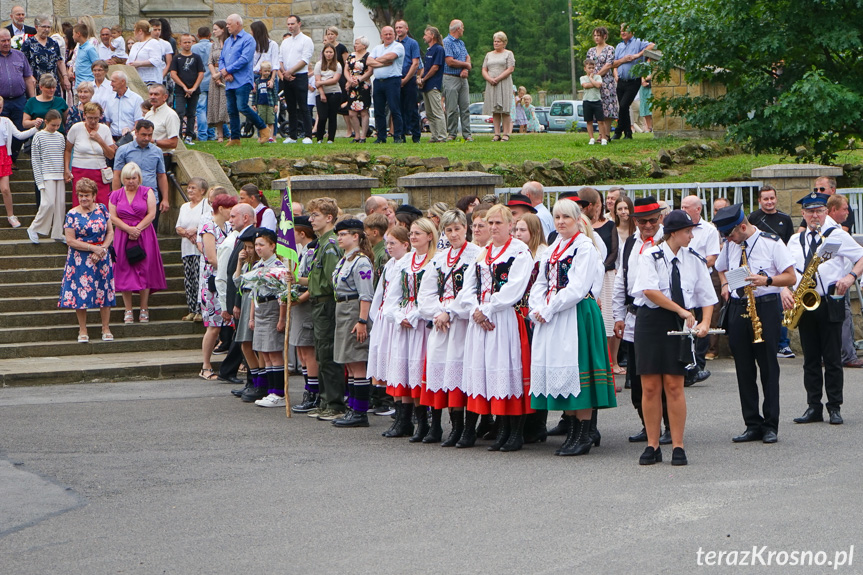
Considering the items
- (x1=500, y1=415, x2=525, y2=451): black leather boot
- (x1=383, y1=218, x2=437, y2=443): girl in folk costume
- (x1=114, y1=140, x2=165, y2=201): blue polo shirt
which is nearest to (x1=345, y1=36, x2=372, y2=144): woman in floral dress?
(x1=114, y1=140, x2=165, y2=201): blue polo shirt

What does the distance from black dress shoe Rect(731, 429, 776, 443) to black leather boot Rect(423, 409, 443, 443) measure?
7.53 feet

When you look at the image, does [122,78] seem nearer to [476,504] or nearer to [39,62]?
[39,62]

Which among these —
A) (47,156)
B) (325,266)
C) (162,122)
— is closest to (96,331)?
(47,156)

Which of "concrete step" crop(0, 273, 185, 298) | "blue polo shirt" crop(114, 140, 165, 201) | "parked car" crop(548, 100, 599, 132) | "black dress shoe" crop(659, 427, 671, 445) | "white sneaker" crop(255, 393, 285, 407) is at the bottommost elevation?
"black dress shoe" crop(659, 427, 671, 445)

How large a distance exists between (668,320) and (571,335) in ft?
2.38

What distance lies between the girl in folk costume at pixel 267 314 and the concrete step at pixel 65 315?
3.60 metres

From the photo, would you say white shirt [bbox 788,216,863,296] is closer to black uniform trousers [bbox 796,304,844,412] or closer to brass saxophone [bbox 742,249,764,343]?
black uniform trousers [bbox 796,304,844,412]

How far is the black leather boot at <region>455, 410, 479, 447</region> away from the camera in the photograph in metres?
9.13

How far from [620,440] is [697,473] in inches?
54.7

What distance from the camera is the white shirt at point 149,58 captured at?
64.0 ft

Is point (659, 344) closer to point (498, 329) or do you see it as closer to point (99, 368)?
point (498, 329)

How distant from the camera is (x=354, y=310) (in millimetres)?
10070

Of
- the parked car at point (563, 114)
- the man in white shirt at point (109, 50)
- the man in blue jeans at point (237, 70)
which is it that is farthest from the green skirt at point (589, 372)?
the parked car at point (563, 114)

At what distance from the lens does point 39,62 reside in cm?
1822
